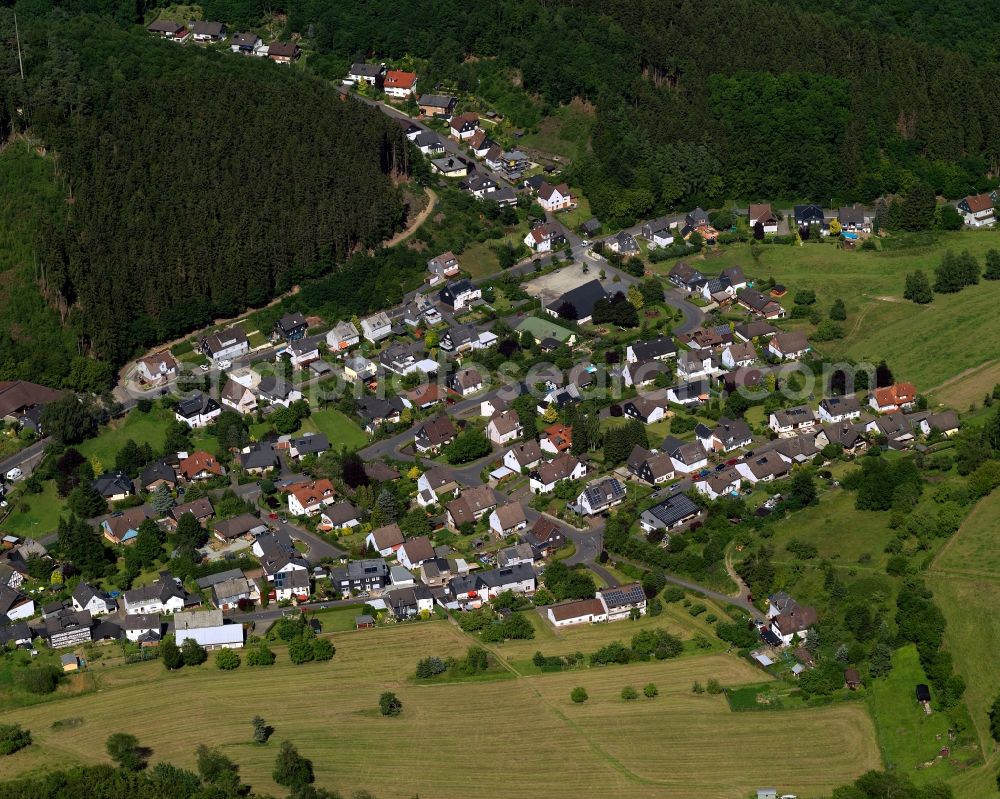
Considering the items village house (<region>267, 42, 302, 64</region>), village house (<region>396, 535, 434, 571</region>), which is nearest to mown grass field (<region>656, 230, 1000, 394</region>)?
village house (<region>396, 535, 434, 571</region>)

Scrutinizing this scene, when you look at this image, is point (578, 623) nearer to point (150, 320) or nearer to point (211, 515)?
point (211, 515)

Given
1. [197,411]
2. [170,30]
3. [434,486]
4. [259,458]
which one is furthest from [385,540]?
[170,30]

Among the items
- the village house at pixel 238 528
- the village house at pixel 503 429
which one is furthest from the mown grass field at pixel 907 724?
the village house at pixel 238 528

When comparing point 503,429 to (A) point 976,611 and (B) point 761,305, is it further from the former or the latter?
(A) point 976,611

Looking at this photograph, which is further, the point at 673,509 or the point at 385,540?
the point at 673,509

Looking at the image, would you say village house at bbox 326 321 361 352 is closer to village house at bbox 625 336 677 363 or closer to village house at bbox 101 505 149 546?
village house at bbox 625 336 677 363

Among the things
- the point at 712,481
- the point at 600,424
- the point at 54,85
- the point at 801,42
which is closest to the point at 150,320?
the point at 54,85
